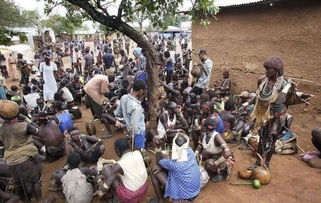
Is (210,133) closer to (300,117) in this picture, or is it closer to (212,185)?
(212,185)

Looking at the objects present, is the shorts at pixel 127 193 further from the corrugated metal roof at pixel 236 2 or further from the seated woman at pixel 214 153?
the corrugated metal roof at pixel 236 2

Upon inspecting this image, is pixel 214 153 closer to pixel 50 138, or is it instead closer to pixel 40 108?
pixel 50 138

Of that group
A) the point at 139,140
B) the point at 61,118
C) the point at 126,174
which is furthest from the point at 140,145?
the point at 61,118

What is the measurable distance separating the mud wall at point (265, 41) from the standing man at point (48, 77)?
5.51m

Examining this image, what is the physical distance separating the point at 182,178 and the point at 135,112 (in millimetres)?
1374

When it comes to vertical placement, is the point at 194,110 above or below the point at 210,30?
below

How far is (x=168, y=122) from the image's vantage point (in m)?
5.02

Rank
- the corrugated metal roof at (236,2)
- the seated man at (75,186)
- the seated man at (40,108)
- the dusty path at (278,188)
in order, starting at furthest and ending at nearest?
the corrugated metal roof at (236,2), the seated man at (40,108), the dusty path at (278,188), the seated man at (75,186)

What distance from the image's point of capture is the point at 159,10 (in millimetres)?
6090

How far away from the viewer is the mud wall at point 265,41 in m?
6.38

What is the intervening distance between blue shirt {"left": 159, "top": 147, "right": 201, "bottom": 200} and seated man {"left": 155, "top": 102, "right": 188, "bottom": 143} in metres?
1.68

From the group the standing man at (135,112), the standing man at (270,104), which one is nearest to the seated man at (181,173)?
the standing man at (135,112)

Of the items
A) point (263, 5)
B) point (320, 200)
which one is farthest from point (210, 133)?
point (263, 5)

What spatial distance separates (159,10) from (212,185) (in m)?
4.31
